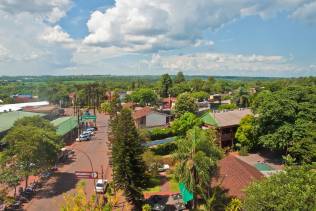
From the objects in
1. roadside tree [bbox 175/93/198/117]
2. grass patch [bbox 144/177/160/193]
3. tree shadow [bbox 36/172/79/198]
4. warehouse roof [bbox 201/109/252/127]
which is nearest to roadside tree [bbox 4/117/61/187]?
tree shadow [bbox 36/172/79/198]

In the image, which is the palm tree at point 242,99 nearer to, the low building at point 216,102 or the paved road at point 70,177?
the low building at point 216,102

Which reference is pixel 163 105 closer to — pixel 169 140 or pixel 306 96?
pixel 169 140

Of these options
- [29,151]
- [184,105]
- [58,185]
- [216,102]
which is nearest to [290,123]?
[184,105]

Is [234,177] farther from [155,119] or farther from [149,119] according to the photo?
[155,119]

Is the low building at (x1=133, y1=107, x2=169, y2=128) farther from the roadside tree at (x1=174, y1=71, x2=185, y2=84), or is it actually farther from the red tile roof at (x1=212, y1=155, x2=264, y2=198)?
the roadside tree at (x1=174, y1=71, x2=185, y2=84)

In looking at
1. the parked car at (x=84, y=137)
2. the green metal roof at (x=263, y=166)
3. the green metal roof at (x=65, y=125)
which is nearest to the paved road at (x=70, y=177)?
the parked car at (x=84, y=137)

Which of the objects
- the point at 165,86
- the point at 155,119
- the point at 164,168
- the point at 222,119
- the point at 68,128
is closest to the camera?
the point at 164,168
